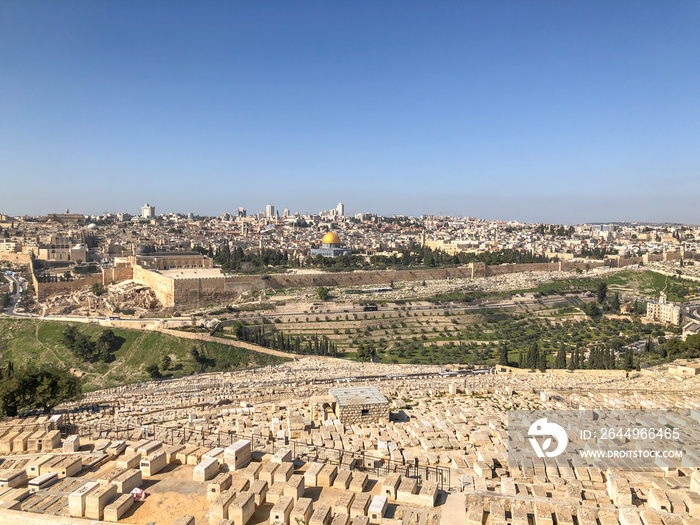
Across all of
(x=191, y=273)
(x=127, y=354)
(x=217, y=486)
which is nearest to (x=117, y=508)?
(x=217, y=486)

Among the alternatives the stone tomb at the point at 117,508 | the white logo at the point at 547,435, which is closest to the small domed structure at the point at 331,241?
the white logo at the point at 547,435

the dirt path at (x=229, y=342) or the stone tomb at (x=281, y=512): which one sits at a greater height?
the stone tomb at (x=281, y=512)

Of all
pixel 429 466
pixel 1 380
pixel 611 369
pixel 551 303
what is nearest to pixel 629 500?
pixel 429 466

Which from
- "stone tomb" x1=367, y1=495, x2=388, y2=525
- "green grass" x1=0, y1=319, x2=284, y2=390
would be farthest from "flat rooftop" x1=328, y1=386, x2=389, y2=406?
"green grass" x1=0, y1=319, x2=284, y2=390

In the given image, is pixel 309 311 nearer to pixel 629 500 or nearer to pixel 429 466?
pixel 429 466

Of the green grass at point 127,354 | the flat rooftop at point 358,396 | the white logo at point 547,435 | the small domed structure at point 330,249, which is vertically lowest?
the green grass at point 127,354

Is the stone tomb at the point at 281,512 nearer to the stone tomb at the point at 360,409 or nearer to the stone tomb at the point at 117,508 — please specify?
the stone tomb at the point at 117,508
